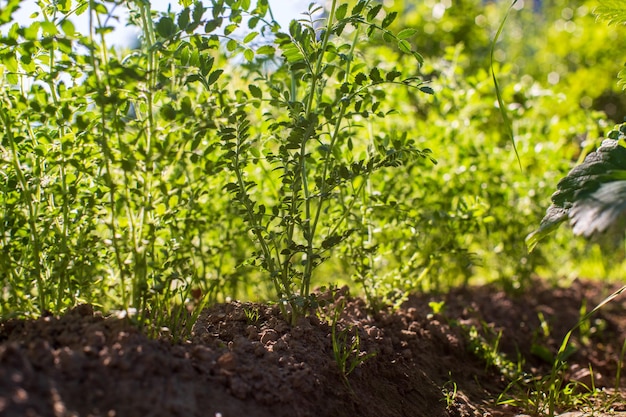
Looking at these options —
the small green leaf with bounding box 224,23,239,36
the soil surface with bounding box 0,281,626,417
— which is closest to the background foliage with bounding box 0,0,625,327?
the small green leaf with bounding box 224,23,239,36

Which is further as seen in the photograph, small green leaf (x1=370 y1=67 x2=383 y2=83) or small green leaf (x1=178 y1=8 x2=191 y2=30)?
small green leaf (x1=370 y1=67 x2=383 y2=83)

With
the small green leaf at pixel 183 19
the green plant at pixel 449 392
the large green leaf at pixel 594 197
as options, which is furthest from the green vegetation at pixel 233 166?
the green plant at pixel 449 392

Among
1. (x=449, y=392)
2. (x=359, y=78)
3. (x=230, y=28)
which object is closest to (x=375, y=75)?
(x=359, y=78)

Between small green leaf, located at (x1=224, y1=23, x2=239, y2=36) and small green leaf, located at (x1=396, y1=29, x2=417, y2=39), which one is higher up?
small green leaf, located at (x1=224, y1=23, x2=239, y2=36)

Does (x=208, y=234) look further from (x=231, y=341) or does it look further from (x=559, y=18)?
(x=559, y=18)

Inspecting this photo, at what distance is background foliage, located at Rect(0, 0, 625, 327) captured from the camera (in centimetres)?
153

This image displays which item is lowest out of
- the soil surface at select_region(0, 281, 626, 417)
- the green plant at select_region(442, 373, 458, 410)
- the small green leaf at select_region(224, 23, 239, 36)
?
the green plant at select_region(442, 373, 458, 410)

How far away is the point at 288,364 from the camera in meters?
1.63

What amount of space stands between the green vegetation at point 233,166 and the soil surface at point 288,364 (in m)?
0.08

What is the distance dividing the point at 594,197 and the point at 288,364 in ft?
2.83

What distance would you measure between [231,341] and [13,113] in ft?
2.88

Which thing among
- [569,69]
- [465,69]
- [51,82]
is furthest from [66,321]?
[569,69]

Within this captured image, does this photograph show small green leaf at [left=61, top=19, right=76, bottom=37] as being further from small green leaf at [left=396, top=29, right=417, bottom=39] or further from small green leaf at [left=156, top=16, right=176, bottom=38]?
small green leaf at [left=396, top=29, right=417, bottom=39]

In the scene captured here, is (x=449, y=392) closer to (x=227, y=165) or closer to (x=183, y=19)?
(x=227, y=165)
